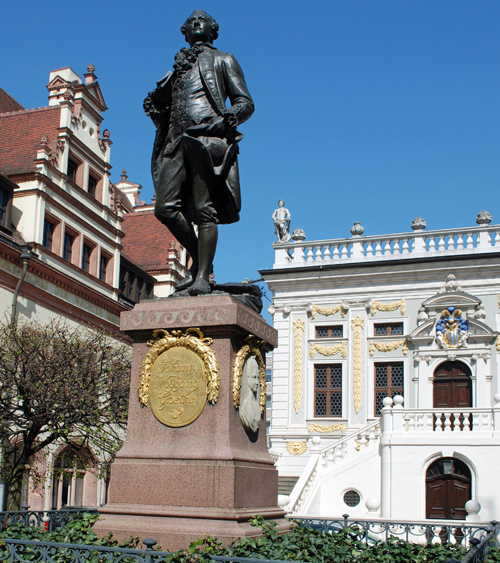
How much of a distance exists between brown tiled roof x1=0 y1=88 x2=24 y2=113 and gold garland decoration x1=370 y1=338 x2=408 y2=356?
718 inches

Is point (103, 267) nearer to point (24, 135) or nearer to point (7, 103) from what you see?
point (24, 135)

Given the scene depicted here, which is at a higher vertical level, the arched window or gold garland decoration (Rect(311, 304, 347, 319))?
gold garland decoration (Rect(311, 304, 347, 319))

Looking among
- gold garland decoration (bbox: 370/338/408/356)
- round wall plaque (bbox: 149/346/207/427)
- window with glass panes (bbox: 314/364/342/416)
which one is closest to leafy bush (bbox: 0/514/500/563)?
round wall plaque (bbox: 149/346/207/427)

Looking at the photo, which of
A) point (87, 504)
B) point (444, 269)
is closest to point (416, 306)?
point (444, 269)

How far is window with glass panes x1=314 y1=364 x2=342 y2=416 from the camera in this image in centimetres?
2912

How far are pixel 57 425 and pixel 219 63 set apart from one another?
1312 centimetres

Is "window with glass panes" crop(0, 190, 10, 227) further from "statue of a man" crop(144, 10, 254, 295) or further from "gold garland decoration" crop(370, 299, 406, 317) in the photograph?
"statue of a man" crop(144, 10, 254, 295)

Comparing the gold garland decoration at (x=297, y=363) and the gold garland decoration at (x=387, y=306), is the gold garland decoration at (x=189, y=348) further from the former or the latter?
the gold garland decoration at (x=387, y=306)

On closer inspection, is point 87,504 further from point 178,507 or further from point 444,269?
point 178,507

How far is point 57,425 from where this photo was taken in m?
18.2

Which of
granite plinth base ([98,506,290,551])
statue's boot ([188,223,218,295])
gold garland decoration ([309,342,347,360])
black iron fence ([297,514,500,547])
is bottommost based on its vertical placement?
black iron fence ([297,514,500,547])

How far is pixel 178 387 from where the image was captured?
6305mm

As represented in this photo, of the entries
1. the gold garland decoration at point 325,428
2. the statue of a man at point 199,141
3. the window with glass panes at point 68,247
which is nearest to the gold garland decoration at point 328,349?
the gold garland decoration at point 325,428

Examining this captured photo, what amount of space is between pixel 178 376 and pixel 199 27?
3.47 meters
